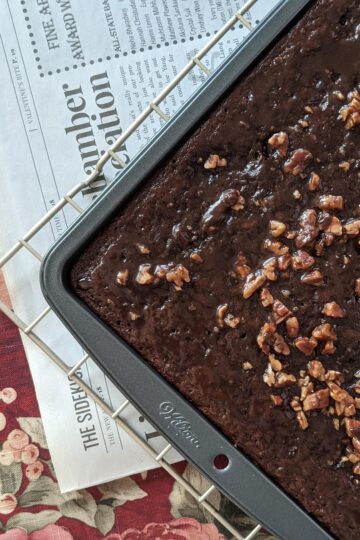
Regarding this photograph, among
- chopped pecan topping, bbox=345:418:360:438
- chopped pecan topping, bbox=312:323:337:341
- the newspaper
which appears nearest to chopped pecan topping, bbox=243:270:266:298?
chopped pecan topping, bbox=312:323:337:341

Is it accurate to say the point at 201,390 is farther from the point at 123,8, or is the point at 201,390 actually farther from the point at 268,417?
the point at 123,8

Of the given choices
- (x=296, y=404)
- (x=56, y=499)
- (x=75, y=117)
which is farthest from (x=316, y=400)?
(x=75, y=117)

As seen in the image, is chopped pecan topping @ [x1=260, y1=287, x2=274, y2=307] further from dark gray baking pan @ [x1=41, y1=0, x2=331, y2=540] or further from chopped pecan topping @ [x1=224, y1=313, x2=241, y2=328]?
dark gray baking pan @ [x1=41, y1=0, x2=331, y2=540]

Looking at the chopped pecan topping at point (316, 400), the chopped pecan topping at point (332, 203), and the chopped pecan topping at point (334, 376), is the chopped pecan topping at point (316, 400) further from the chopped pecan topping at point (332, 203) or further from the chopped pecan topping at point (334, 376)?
the chopped pecan topping at point (332, 203)

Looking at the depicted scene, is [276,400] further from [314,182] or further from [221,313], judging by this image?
[314,182]

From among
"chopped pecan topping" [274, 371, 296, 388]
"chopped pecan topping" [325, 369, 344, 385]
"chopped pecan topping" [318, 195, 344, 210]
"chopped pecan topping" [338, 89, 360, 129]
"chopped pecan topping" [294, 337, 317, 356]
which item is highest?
"chopped pecan topping" [338, 89, 360, 129]

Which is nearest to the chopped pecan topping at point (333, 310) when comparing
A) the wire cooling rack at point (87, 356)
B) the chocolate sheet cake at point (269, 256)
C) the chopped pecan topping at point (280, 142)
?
the chocolate sheet cake at point (269, 256)
